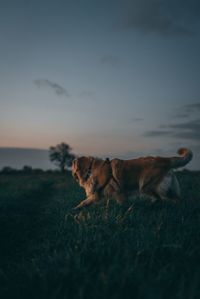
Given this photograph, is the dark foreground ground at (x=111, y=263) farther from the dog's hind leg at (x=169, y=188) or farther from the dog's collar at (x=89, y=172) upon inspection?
the dog's collar at (x=89, y=172)

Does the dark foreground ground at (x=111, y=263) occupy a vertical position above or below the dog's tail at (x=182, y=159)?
below

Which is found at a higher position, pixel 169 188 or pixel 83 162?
pixel 83 162

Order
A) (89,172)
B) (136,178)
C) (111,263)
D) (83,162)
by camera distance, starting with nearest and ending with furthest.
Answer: (111,263) → (136,178) → (89,172) → (83,162)

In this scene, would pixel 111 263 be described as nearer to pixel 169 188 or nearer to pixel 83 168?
pixel 169 188

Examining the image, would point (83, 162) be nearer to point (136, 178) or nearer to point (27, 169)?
point (136, 178)

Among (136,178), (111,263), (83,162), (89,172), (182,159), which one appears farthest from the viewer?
(83,162)

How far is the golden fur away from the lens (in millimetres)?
7398

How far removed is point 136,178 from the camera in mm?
7559

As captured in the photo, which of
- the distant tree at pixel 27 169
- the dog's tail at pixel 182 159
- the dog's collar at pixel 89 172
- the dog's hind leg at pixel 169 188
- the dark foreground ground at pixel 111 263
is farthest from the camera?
the distant tree at pixel 27 169

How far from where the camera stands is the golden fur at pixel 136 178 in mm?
7398

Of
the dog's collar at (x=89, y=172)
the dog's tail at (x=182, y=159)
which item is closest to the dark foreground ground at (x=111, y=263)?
the dog's tail at (x=182, y=159)

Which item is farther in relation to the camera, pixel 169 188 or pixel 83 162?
pixel 83 162

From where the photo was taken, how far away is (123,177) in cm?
762

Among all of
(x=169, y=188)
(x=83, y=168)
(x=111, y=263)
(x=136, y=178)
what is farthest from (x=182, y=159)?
(x=111, y=263)
